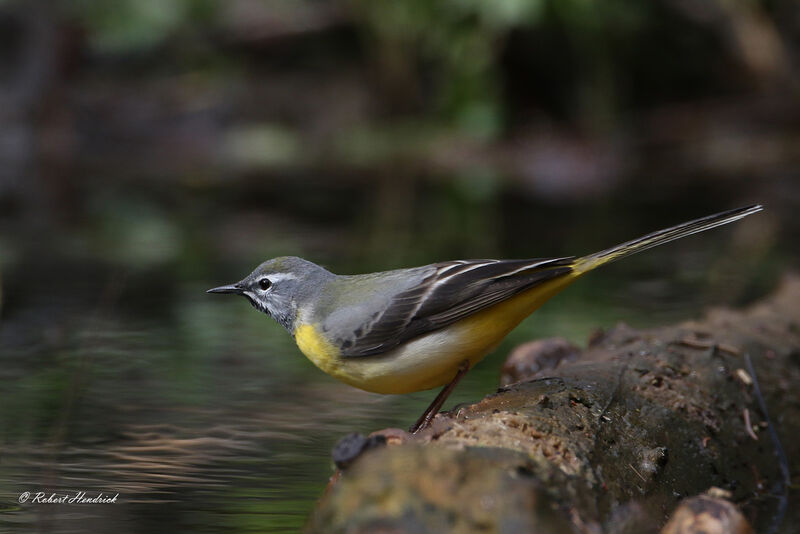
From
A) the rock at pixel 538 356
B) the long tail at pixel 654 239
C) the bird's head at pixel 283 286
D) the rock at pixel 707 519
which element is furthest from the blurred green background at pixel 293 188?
the rock at pixel 707 519

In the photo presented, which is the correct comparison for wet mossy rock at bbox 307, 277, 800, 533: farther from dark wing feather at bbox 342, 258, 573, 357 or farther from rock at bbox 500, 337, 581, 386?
dark wing feather at bbox 342, 258, 573, 357

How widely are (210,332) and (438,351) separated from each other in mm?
3493

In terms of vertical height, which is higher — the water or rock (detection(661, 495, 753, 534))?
rock (detection(661, 495, 753, 534))

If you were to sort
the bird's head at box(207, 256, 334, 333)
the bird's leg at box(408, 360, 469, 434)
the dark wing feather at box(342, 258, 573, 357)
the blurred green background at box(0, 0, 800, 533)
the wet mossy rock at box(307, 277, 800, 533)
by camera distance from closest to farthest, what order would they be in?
the wet mossy rock at box(307, 277, 800, 533) → the dark wing feather at box(342, 258, 573, 357) → the bird's leg at box(408, 360, 469, 434) → the bird's head at box(207, 256, 334, 333) → the blurred green background at box(0, 0, 800, 533)

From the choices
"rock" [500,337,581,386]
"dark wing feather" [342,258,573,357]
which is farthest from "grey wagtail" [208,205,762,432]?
"rock" [500,337,581,386]

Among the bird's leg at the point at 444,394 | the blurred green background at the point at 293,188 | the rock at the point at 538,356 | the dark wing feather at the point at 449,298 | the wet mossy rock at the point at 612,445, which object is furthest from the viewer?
the rock at the point at 538,356

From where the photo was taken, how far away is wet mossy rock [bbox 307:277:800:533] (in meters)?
3.12

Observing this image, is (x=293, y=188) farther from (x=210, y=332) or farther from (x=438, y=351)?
(x=438, y=351)

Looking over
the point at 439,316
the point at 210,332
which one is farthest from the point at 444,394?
the point at 210,332

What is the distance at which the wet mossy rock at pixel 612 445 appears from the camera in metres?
3.12

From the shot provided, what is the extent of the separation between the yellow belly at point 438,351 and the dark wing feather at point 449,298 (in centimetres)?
4

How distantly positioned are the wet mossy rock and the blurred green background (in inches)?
39.2

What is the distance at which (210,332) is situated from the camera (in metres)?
7.66

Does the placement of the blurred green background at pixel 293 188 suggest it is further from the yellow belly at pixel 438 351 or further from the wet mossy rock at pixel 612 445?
the wet mossy rock at pixel 612 445
